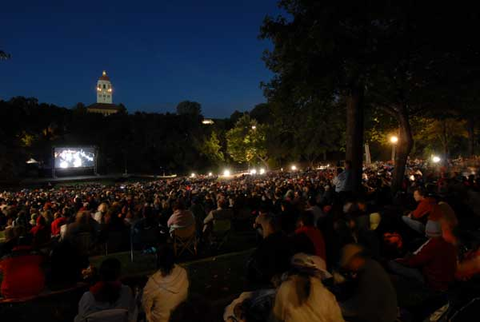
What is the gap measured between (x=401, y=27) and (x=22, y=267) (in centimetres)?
1136

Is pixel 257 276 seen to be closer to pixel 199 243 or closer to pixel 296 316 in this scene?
pixel 296 316

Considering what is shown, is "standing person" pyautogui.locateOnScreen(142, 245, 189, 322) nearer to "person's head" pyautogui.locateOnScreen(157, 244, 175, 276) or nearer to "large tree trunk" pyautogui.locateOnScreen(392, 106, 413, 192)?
"person's head" pyautogui.locateOnScreen(157, 244, 175, 276)

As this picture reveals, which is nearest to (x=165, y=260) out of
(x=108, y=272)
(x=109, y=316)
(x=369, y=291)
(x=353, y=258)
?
(x=108, y=272)

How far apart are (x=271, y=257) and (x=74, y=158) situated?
171 feet

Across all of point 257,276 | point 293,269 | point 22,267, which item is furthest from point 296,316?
point 22,267

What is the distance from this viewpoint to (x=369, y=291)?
3289mm

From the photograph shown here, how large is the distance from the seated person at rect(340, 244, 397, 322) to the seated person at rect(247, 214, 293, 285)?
2.57 feet

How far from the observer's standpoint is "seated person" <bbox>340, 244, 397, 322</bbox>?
3227mm

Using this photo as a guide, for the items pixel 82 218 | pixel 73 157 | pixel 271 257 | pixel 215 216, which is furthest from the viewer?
pixel 73 157

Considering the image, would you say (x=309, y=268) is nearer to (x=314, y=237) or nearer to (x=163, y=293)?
(x=163, y=293)

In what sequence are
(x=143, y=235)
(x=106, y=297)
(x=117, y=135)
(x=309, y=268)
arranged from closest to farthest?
(x=309, y=268)
(x=106, y=297)
(x=143, y=235)
(x=117, y=135)

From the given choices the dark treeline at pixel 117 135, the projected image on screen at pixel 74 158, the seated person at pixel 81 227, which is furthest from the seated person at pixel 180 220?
the dark treeline at pixel 117 135

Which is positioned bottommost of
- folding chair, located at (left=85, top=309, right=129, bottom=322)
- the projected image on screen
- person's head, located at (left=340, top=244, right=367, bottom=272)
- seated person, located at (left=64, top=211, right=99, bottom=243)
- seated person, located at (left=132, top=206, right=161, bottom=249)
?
seated person, located at (left=132, top=206, right=161, bottom=249)

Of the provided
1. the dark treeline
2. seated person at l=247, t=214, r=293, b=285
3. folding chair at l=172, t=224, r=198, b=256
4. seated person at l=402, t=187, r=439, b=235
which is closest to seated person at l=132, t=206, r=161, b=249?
folding chair at l=172, t=224, r=198, b=256
